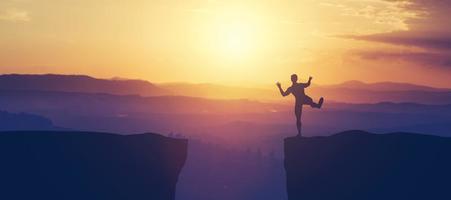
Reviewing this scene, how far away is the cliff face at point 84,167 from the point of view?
1443 inches

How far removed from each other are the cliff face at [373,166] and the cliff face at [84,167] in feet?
18.8

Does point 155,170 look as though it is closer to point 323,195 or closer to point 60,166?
point 60,166

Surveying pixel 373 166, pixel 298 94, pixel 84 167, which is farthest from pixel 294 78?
pixel 84 167

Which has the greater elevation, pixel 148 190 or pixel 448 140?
pixel 448 140

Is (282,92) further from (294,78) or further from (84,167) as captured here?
(84,167)

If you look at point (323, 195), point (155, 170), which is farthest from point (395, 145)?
point (155, 170)

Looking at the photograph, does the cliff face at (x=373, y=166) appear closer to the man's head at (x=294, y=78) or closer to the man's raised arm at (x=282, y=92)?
the man's raised arm at (x=282, y=92)

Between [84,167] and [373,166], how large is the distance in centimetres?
1155

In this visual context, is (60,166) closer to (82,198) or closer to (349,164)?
(82,198)

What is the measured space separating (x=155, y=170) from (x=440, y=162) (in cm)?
1143

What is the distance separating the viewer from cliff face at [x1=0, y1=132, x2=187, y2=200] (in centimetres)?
3666

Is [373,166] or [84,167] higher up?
[373,166]

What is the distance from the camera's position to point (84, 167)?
121 feet

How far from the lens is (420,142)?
37.1 m
